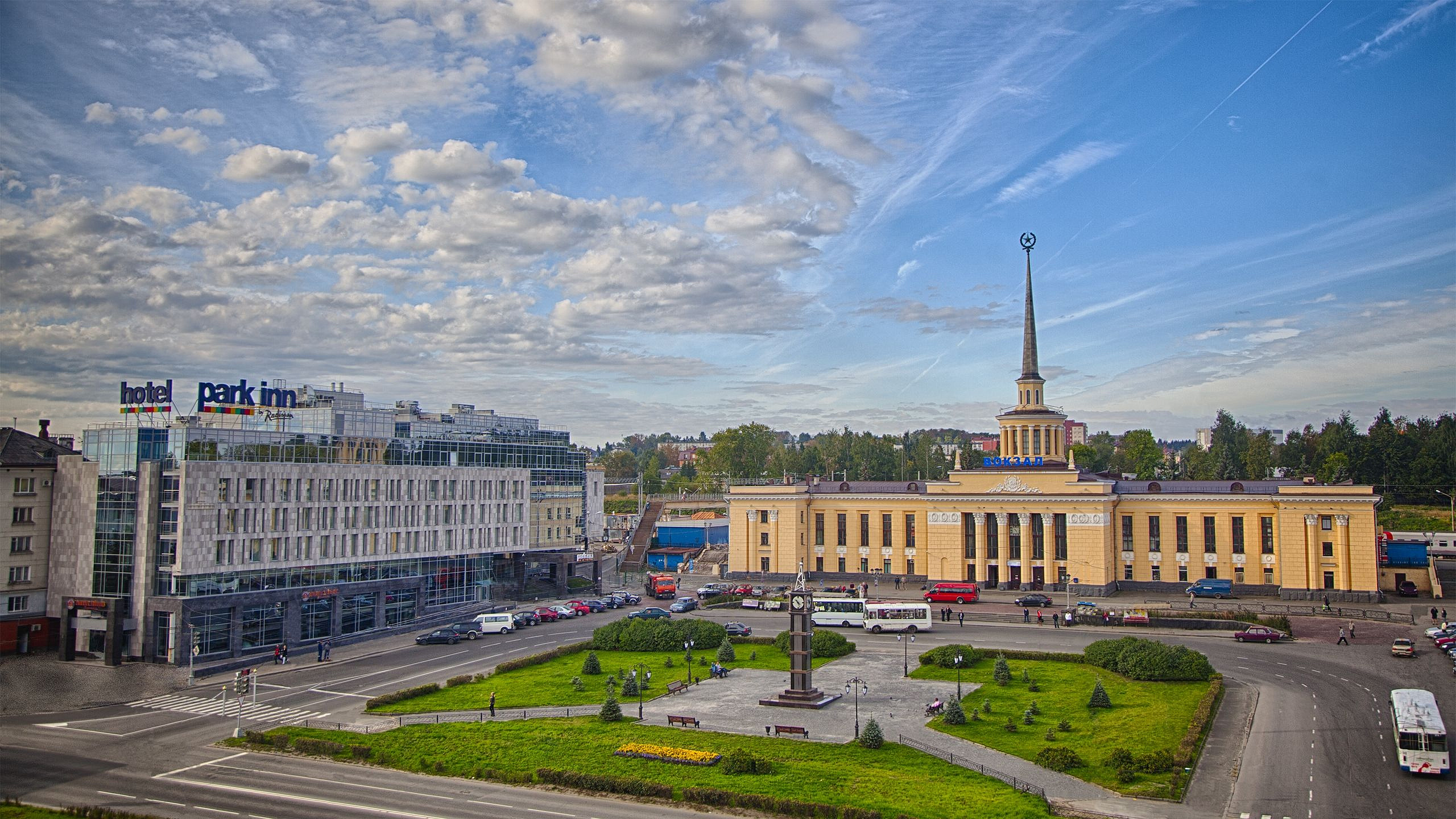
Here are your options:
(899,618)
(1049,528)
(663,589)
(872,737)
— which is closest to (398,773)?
(872,737)

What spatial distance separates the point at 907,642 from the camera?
237ft

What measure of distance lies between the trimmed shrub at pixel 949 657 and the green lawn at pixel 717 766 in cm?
1894

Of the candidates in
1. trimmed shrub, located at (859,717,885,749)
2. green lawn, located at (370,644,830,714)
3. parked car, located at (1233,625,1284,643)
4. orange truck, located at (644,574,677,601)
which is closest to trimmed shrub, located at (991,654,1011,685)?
green lawn, located at (370,644,830,714)

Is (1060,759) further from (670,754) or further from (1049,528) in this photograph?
(1049,528)

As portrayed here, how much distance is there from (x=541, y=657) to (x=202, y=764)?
85.6 feet

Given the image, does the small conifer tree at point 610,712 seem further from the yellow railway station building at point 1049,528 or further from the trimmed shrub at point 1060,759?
the yellow railway station building at point 1049,528

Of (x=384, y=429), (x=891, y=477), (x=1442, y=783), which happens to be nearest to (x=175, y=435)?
(x=384, y=429)

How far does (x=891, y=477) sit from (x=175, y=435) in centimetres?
14543

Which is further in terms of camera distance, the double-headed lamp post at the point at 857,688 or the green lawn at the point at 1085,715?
the double-headed lamp post at the point at 857,688

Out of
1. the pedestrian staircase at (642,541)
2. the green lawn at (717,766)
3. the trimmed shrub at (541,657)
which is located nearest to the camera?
the green lawn at (717,766)

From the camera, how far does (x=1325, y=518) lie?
289ft

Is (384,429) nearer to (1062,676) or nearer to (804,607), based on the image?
(804,607)

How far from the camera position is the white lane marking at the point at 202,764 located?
137ft

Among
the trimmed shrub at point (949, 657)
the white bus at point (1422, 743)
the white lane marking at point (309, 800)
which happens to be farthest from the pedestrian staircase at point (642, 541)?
the white bus at point (1422, 743)
